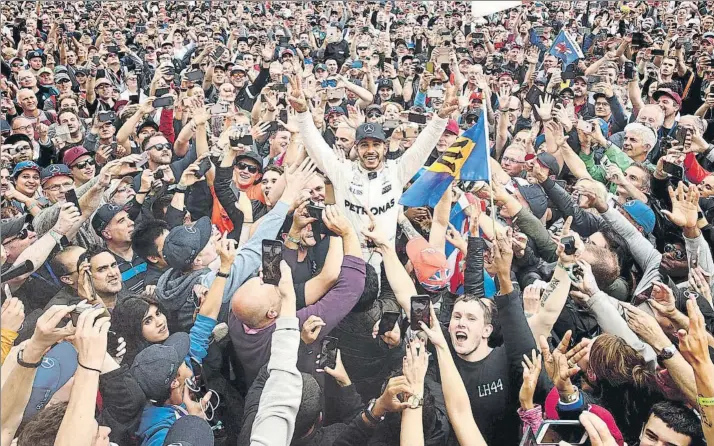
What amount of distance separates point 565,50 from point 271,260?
8538mm

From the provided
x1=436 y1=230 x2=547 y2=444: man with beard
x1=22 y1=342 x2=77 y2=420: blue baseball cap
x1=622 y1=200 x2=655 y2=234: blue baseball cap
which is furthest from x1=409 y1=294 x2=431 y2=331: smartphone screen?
x1=622 y1=200 x2=655 y2=234: blue baseball cap

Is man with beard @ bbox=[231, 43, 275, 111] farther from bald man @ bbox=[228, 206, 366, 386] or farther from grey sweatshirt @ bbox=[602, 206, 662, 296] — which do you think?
bald man @ bbox=[228, 206, 366, 386]

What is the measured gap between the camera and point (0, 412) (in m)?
2.94

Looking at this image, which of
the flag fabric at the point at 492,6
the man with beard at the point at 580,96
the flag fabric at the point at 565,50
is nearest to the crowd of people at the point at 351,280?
the man with beard at the point at 580,96

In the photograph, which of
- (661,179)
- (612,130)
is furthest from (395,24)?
(661,179)

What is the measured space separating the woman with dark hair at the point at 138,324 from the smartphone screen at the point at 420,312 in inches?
50.3

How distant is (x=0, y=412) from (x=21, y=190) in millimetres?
3192

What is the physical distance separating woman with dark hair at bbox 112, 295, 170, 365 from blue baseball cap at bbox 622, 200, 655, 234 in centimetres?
329

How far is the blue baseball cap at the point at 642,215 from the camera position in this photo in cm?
514

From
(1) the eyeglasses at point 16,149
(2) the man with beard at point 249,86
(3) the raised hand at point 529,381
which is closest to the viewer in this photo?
(3) the raised hand at point 529,381

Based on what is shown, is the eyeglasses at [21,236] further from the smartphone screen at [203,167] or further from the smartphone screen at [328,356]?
the smartphone screen at [328,356]

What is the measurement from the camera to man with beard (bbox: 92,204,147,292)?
16.1ft

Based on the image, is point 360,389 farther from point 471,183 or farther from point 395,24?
point 395,24

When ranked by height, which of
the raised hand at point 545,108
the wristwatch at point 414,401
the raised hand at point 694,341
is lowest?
the raised hand at point 545,108
